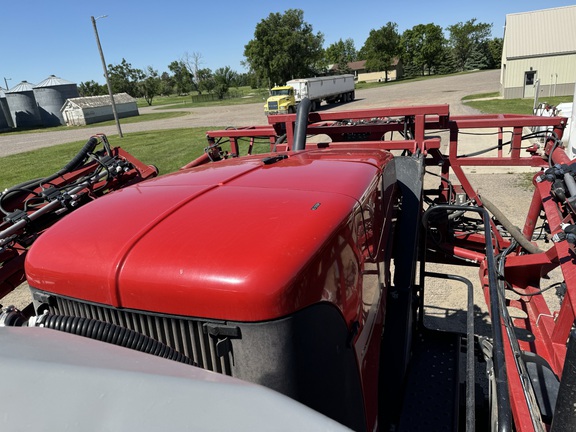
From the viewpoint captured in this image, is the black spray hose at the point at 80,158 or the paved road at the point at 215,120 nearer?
the black spray hose at the point at 80,158

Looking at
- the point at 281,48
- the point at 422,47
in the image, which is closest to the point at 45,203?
the point at 281,48

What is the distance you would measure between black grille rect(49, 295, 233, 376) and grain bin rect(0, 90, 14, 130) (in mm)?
52221

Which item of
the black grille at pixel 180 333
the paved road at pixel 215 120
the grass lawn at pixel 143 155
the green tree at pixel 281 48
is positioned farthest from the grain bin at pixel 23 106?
the black grille at pixel 180 333

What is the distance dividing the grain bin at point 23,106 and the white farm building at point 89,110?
363 cm

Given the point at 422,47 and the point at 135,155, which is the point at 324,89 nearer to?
the point at 135,155

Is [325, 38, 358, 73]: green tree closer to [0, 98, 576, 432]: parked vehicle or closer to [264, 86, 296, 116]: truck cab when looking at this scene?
[264, 86, 296, 116]: truck cab

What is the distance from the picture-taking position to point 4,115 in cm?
4519

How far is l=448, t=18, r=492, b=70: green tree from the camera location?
8612 centimetres

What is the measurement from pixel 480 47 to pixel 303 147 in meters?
93.9

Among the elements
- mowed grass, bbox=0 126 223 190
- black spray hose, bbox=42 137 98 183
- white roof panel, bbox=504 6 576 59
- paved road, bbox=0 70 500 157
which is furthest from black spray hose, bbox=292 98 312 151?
white roof panel, bbox=504 6 576 59

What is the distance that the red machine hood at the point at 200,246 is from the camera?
1.38 metres

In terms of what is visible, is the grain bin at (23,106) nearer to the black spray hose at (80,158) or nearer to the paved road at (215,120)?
the paved road at (215,120)

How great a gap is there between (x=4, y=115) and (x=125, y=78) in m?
36.0

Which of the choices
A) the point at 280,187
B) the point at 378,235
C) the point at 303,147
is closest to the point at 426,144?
the point at 303,147
